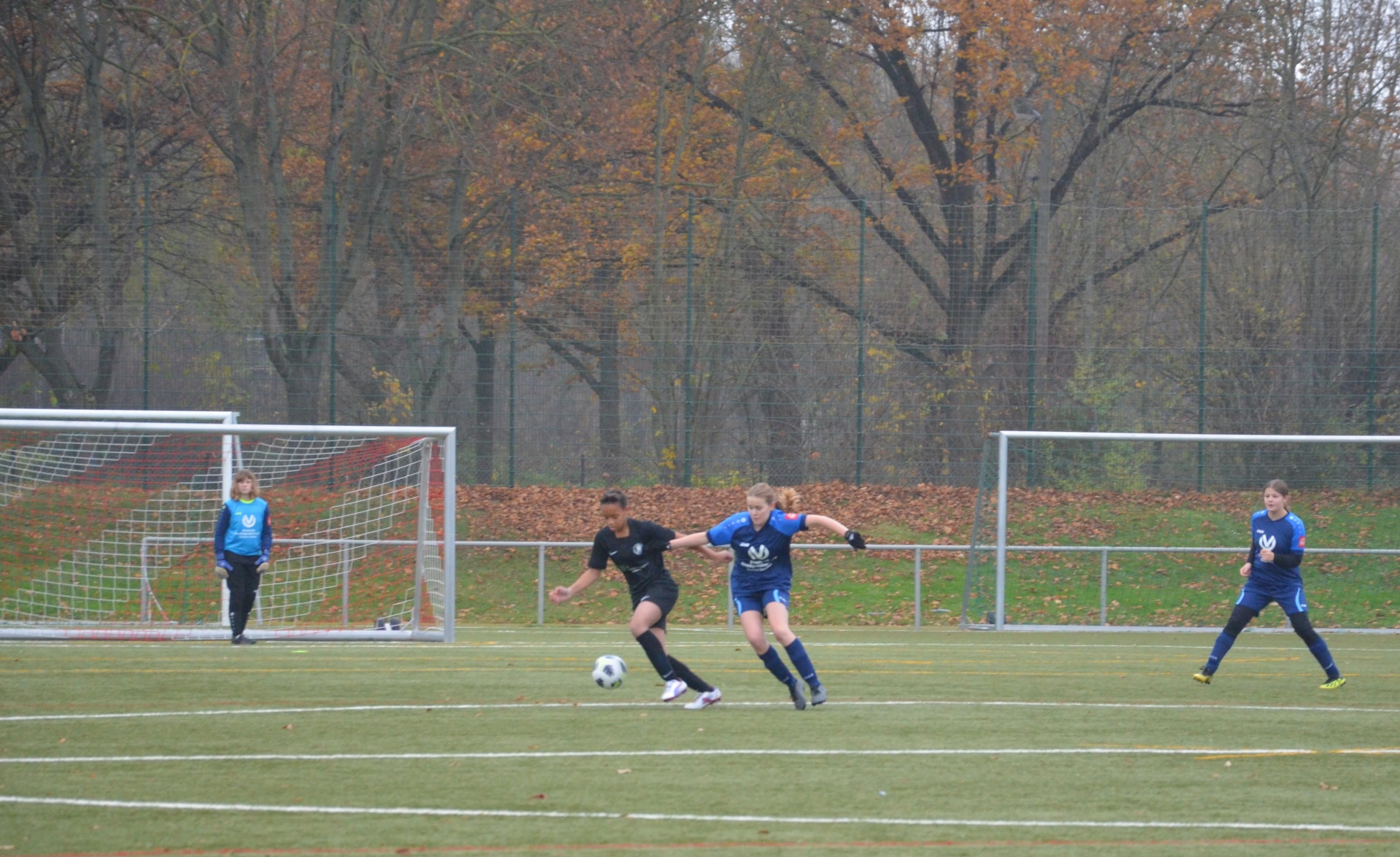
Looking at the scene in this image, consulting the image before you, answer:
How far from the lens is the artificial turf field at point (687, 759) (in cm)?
628

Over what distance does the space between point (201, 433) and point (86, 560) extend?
2.97 m

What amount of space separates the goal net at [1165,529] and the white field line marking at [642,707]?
22.8 ft

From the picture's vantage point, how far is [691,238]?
74.2ft

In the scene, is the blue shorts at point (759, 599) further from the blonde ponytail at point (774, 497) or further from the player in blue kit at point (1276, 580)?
the player in blue kit at point (1276, 580)

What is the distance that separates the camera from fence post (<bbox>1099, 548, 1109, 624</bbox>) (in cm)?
1800

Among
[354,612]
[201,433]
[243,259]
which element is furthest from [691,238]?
[201,433]

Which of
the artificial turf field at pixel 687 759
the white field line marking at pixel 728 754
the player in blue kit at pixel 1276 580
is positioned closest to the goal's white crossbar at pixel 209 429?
the artificial turf field at pixel 687 759

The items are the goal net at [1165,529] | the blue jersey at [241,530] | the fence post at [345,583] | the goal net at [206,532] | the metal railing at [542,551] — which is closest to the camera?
the blue jersey at [241,530]

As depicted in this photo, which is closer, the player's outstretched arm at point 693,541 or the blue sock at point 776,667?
the blue sock at point 776,667

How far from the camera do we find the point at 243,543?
13.4 m

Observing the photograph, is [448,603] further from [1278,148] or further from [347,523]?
[1278,148]

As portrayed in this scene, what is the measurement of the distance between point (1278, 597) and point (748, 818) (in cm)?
636

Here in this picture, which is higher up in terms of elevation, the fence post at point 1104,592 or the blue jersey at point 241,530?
the blue jersey at point 241,530

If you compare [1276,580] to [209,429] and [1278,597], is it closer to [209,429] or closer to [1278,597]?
[1278,597]
